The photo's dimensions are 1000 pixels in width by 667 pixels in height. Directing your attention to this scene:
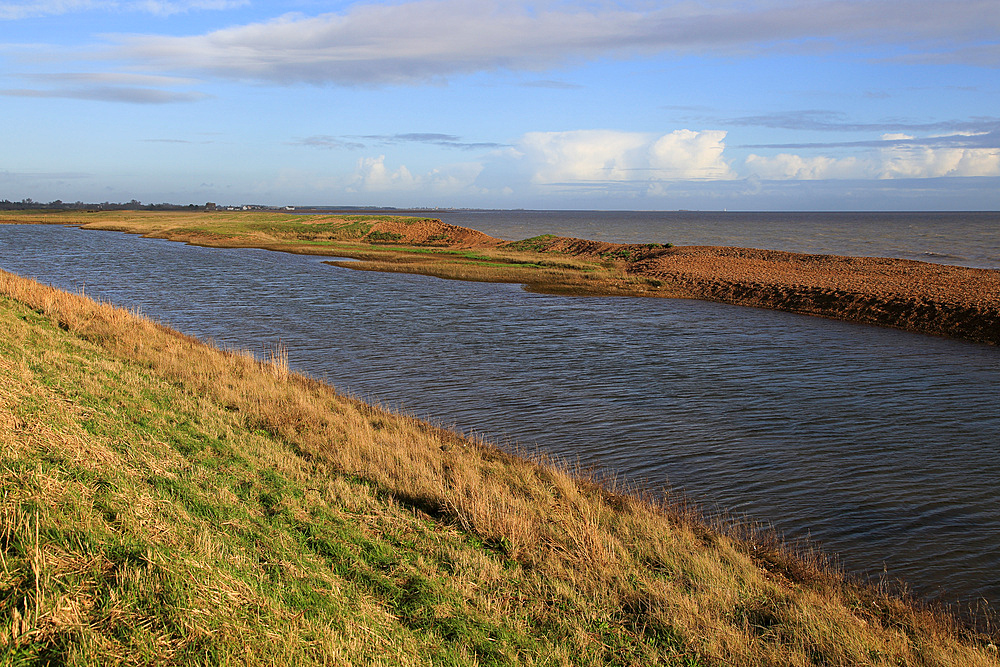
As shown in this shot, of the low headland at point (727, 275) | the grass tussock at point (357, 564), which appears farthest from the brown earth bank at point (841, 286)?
the grass tussock at point (357, 564)

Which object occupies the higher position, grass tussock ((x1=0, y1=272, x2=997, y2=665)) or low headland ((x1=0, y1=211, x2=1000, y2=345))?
low headland ((x1=0, y1=211, x2=1000, y2=345))

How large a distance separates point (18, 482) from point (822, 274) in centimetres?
3712

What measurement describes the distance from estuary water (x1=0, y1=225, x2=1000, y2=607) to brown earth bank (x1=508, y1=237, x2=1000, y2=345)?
1388 millimetres

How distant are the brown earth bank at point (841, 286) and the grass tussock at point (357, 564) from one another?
20852mm

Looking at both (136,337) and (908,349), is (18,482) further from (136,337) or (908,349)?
(908,349)

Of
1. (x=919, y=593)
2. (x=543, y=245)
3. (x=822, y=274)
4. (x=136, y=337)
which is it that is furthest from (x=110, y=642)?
(x=543, y=245)

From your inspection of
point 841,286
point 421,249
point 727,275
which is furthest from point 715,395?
point 421,249

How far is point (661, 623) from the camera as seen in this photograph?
230 inches

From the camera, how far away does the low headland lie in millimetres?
26164

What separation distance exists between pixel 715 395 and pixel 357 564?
1150 centimetres

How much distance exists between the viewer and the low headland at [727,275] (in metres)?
26.2

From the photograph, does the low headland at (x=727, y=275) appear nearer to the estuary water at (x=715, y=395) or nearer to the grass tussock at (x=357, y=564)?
the estuary water at (x=715, y=395)

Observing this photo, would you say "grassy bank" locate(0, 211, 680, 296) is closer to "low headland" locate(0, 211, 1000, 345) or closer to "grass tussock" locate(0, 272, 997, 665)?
"low headland" locate(0, 211, 1000, 345)

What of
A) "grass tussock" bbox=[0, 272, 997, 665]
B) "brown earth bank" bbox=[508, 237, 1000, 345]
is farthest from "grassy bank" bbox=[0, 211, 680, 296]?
"grass tussock" bbox=[0, 272, 997, 665]
